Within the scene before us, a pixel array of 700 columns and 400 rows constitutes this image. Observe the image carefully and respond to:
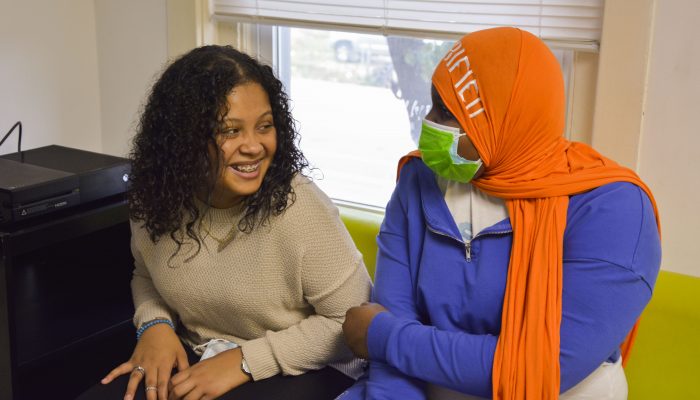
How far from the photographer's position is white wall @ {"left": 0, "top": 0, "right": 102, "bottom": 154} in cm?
235

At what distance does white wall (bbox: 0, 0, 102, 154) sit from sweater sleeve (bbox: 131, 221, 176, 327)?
33.6 inches

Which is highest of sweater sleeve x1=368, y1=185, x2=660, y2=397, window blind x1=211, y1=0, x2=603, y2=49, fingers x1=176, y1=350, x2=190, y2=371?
window blind x1=211, y1=0, x2=603, y2=49

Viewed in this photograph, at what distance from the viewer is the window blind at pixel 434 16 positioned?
1.83 metres

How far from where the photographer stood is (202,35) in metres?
2.40

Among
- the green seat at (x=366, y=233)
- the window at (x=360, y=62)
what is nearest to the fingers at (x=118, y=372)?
the green seat at (x=366, y=233)

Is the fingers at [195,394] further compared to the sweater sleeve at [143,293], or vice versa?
the sweater sleeve at [143,293]

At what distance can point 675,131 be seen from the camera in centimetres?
174

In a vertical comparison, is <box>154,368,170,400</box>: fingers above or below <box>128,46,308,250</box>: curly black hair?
below

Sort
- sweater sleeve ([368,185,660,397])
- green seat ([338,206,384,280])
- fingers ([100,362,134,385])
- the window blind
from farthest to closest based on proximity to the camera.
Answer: green seat ([338,206,384,280]), the window blind, fingers ([100,362,134,385]), sweater sleeve ([368,185,660,397])

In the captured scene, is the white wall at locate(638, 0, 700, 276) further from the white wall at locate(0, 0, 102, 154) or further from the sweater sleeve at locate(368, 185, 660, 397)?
the white wall at locate(0, 0, 102, 154)

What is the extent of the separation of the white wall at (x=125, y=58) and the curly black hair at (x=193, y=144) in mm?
872

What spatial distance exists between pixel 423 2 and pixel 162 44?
2.95 feet

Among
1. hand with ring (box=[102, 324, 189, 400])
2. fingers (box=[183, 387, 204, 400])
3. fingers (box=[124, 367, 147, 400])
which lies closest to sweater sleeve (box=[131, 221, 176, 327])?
hand with ring (box=[102, 324, 189, 400])

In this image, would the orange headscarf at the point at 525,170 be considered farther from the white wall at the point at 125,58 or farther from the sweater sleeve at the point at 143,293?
the white wall at the point at 125,58
